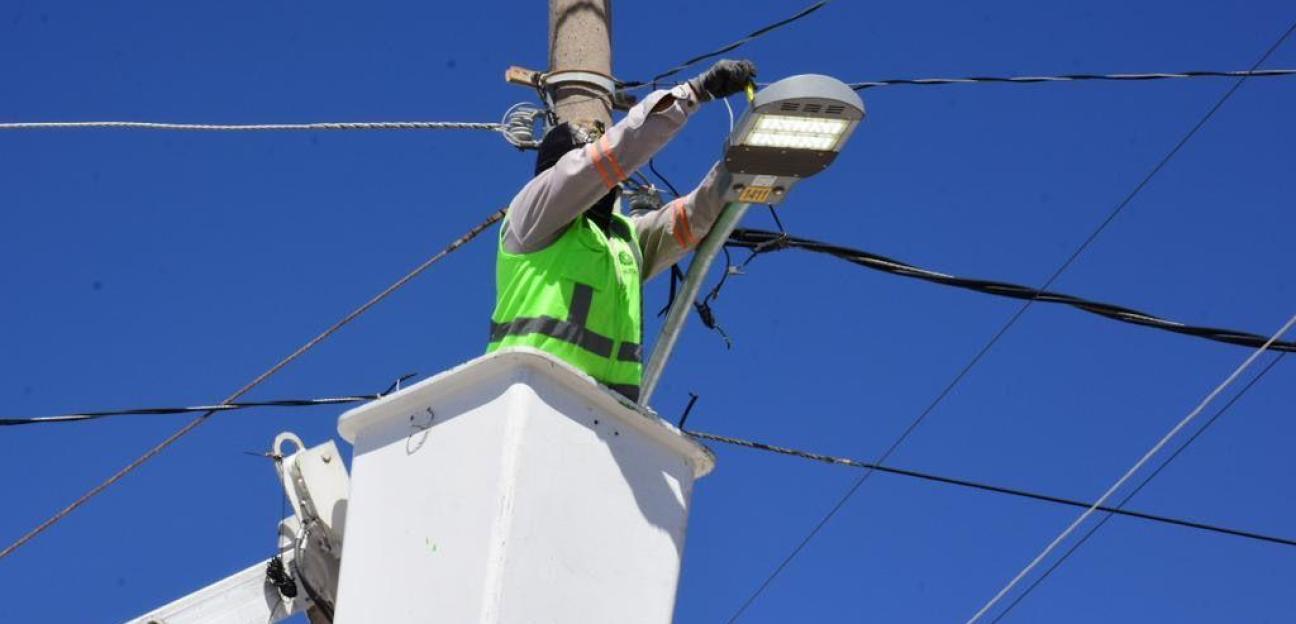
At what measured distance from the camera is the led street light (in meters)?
6.32

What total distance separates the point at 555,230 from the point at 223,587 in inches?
63.6

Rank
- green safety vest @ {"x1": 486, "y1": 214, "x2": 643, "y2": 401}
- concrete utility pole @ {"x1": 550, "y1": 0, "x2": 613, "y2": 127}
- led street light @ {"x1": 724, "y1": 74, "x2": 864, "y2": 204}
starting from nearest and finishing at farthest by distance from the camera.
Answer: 1. led street light @ {"x1": 724, "y1": 74, "x2": 864, "y2": 204}
2. green safety vest @ {"x1": 486, "y1": 214, "x2": 643, "y2": 401}
3. concrete utility pole @ {"x1": 550, "y1": 0, "x2": 613, "y2": 127}

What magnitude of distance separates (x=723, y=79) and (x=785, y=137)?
244mm

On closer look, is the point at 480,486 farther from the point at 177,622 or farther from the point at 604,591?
the point at 177,622

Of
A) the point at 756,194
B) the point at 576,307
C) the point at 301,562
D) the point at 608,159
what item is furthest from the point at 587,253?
the point at 301,562

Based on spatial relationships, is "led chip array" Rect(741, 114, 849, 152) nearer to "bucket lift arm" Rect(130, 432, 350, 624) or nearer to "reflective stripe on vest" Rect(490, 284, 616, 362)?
"reflective stripe on vest" Rect(490, 284, 616, 362)

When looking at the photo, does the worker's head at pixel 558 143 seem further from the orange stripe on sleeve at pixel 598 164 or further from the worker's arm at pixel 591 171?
the orange stripe on sleeve at pixel 598 164

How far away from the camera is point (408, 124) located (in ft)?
32.2

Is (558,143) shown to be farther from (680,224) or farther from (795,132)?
(795,132)

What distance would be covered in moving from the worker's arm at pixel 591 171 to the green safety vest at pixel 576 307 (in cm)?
7

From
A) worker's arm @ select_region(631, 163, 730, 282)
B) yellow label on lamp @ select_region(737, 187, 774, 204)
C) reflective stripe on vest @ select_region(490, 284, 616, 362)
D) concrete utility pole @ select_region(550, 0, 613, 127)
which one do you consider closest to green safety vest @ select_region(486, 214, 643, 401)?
reflective stripe on vest @ select_region(490, 284, 616, 362)

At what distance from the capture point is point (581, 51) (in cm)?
839

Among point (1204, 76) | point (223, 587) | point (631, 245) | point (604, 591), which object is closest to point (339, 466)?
point (223, 587)

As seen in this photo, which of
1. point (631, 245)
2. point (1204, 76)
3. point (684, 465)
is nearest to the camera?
point (684, 465)
